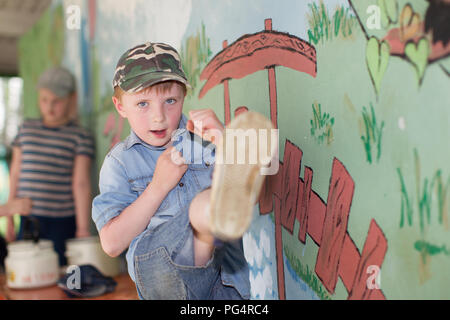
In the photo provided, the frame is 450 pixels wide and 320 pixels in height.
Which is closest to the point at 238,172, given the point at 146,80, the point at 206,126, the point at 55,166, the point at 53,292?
the point at 206,126

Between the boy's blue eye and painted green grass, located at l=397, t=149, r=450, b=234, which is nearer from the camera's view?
painted green grass, located at l=397, t=149, r=450, b=234

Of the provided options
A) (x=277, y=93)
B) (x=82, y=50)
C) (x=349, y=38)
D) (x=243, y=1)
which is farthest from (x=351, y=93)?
(x=82, y=50)

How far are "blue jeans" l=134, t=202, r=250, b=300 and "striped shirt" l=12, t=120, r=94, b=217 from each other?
44.2 inches

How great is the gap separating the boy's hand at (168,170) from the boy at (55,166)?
104cm

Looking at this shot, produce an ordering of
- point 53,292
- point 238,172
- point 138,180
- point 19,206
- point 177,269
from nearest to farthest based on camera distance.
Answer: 1. point 238,172
2. point 177,269
3. point 138,180
4. point 53,292
5. point 19,206

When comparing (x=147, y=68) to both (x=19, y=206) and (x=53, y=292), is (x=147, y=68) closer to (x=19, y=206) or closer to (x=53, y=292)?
(x=53, y=292)

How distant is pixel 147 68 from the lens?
81cm

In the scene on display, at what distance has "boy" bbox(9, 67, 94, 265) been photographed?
1797 millimetres

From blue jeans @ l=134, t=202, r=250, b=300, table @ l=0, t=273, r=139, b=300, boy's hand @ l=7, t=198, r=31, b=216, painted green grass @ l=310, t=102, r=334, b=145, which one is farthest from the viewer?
boy's hand @ l=7, t=198, r=31, b=216

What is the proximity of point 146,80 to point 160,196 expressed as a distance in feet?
0.62

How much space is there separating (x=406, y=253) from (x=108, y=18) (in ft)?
4.07

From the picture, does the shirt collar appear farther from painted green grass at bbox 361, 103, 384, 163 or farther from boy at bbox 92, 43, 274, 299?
painted green grass at bbox 361, 103, 384, 163

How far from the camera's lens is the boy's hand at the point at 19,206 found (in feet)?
5.69

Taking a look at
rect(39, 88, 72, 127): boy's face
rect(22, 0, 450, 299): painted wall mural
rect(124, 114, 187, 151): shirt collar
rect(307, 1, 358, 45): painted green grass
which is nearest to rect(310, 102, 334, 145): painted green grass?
rect(22, 0, 450, 299): painted wall mural
